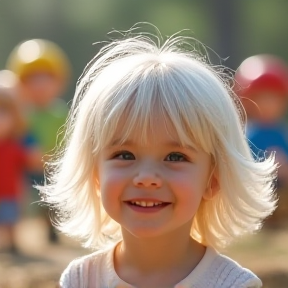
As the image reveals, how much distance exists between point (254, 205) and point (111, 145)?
0.53 meters

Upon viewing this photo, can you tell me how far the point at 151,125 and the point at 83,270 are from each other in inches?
20.9

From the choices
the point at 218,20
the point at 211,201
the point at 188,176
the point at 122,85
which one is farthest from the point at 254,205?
the point at 218,20

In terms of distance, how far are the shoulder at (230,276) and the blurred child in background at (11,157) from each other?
4.48 m

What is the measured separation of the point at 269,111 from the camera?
7.88 metres

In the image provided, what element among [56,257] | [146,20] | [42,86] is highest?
[146,20]

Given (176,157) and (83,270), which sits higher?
(176,157)

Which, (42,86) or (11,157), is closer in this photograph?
(11,157)

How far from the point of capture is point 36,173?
748cm

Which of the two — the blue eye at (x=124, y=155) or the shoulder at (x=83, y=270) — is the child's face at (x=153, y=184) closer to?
the blue eye at (x=124, y=155)

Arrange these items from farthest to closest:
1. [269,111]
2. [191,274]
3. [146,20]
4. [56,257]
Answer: [146,20], [269,111], [56,257], [191,274]

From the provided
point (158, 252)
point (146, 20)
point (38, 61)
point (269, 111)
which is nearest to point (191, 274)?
point (158, 252)

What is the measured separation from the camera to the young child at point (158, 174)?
269 centimetres

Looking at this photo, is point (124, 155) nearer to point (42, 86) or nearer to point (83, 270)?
point (83, 270)

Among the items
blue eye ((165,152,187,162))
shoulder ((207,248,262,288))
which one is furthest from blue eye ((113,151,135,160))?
shoulder ((207,248,262,288))
